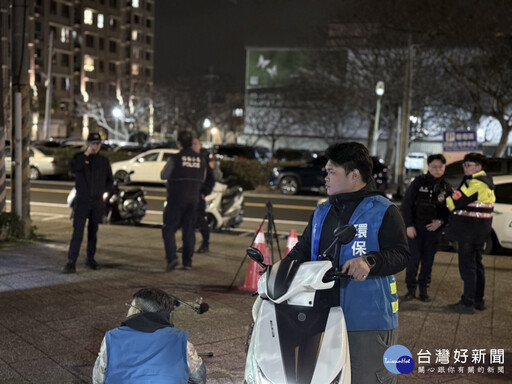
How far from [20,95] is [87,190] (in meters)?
3.27

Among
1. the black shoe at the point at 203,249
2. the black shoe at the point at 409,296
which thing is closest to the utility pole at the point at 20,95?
the black shoe at the point at 203,249

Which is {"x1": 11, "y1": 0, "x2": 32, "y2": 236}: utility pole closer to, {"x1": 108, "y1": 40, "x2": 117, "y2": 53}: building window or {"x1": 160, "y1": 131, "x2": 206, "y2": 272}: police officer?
{"x1": 160, "y1": 131, "x2": 206, "y2": 272}: police officer

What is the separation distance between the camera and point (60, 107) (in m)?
83.9

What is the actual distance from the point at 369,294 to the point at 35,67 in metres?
83.4

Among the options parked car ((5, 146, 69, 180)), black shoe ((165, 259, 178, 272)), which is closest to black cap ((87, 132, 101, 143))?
black shoe ((165, 259, 178, 272))

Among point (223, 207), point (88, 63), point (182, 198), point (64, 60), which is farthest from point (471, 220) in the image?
point (88, 63)

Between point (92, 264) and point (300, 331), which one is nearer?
point (300, 331)

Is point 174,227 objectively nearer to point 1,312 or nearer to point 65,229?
point 1,312

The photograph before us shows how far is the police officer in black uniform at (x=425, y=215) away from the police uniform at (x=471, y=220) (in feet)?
0.70

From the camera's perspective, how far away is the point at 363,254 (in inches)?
128

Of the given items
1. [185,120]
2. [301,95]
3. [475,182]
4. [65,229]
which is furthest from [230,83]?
[475,182]

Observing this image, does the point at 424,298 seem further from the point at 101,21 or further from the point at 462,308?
the point at 101,21

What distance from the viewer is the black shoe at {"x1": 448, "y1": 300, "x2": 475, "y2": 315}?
7.16 meters

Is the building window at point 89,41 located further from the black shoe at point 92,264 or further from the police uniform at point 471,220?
the police uniform at point 471,220
